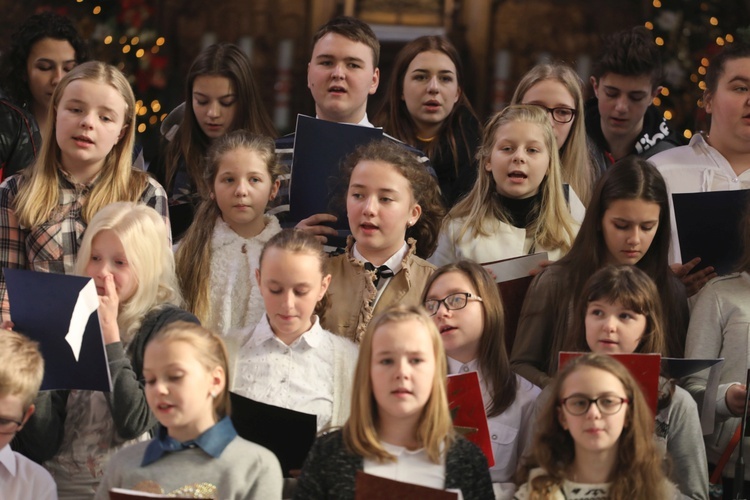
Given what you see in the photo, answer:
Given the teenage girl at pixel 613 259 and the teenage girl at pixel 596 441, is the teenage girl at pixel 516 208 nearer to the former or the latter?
the teenage girl at pixel 613 259

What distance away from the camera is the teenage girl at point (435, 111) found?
5.12 meters

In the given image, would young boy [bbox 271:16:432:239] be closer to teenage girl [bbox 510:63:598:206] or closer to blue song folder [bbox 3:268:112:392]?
teenage girl [bbox 510:63:598:206]

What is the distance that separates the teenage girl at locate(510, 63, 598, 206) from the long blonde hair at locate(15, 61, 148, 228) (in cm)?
159

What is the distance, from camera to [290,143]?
15.8ft

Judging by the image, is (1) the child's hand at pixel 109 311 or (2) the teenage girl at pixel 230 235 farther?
(2) the teenage girl at pixel 230 235

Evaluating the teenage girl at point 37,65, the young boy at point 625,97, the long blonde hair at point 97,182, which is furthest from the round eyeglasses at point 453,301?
the teenage girl at point 37,65

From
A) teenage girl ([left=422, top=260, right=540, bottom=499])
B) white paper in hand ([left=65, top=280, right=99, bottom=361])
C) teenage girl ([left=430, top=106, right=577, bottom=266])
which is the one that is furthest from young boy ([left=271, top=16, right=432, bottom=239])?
white paper in hand ([left=65, top=280, right=99, bottom=361])

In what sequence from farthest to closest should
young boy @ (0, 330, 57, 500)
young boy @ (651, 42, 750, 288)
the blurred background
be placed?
the blurred background
young boy @ (651, 42, 750, 288)
young boy @ (0, 330, 57, 500)

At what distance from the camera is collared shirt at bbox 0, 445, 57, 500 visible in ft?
11.2

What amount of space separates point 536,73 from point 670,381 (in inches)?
70.1

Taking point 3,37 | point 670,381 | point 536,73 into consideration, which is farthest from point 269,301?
point 3,37

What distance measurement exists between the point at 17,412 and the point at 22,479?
0.18 meters

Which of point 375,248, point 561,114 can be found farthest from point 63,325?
point 561,114

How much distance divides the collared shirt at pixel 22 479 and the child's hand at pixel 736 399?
1925 millimetres
